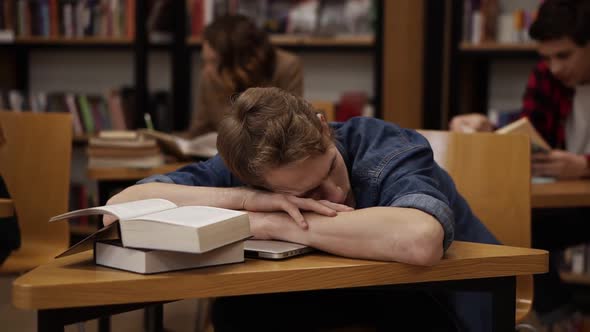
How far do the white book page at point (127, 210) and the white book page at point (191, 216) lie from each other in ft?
0.10

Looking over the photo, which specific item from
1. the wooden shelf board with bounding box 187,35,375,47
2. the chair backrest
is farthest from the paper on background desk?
the wooden shelf board with bounding box 187,35,375,47

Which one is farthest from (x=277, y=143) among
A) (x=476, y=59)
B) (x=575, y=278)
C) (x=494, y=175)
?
(x=476, y=59)

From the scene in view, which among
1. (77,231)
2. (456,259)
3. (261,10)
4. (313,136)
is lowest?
(77,231)

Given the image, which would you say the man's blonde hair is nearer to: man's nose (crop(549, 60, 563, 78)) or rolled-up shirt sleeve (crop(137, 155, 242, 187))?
rolled-up shirt sleeve (crop(137, 155, 242, 187))

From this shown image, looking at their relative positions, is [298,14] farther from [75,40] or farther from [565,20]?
[565,20]

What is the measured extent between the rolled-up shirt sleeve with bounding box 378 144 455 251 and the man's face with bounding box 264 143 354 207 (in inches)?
3.2

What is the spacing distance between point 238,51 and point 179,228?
2.23 meters

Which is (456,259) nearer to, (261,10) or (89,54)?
Answer: (261,10)

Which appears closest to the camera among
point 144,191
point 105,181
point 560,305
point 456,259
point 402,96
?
point 456,259

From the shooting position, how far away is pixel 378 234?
4.19ft

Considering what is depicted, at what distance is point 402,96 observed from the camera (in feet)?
13.8

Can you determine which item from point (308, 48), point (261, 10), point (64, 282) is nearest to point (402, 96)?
point (308, 48)

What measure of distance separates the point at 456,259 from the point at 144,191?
0.61m

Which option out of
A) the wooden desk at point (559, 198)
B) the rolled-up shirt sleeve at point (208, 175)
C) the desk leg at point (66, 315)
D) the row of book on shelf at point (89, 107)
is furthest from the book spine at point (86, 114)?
the desk leg at point (66, 315)
